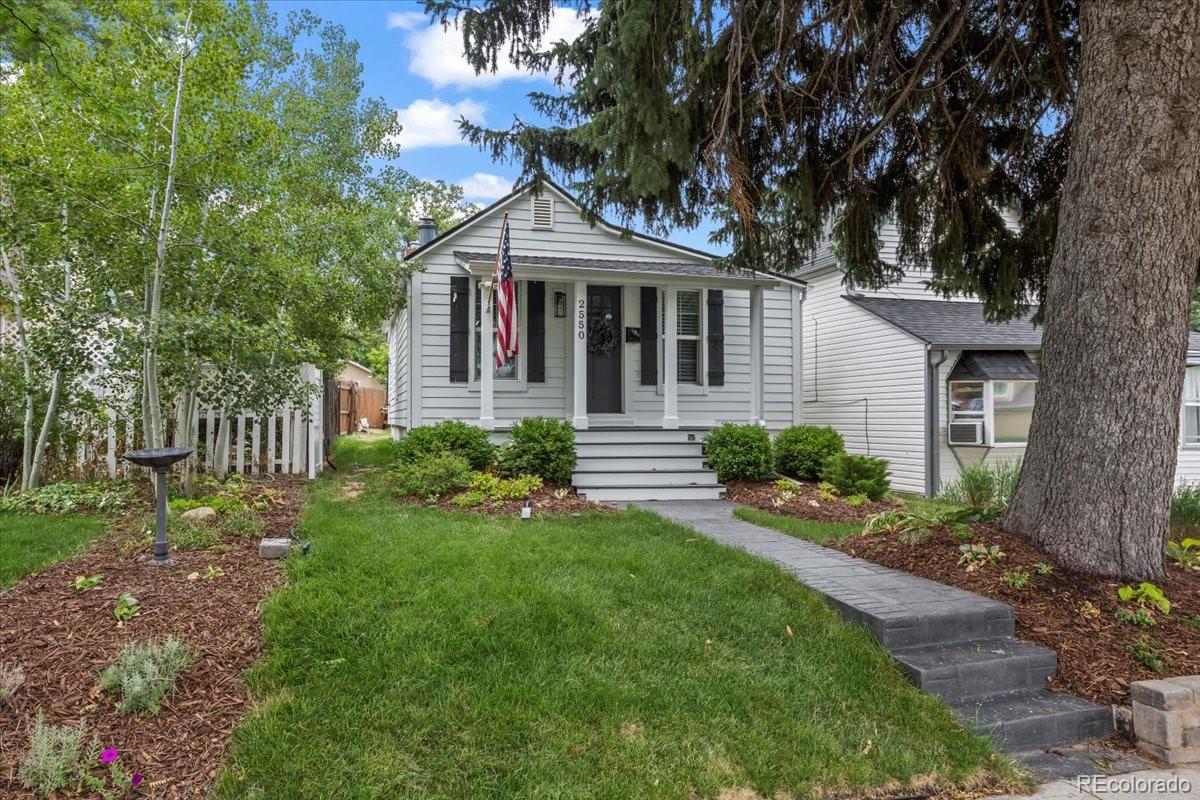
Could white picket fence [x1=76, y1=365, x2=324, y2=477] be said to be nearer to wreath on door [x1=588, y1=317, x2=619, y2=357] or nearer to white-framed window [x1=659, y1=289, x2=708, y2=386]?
wreath on door [x1=588, y1=317, x2=619, y2=357]

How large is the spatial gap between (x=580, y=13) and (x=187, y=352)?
15.0ft

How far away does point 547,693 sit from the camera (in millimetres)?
2914

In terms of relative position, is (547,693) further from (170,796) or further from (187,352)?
(187,352)

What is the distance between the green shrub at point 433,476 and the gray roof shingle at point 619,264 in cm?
318

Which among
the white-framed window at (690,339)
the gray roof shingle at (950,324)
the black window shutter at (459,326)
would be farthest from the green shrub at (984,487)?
the black window shutter at (459,326)

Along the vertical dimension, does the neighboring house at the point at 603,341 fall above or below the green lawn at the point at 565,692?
above

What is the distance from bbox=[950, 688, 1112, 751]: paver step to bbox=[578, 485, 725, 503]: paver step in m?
5.11

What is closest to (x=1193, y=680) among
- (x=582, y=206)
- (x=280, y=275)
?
(x=582, y=206)

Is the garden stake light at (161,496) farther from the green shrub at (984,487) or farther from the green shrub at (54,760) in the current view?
the green shrub at (984,487)

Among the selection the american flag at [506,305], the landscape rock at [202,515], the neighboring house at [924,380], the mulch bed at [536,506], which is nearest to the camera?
the landscape rock at [202,515]

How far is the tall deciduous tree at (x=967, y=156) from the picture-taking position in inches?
157

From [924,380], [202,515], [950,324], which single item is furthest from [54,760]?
[950,324]

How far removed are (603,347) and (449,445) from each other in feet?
10.6

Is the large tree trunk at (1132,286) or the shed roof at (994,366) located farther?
the shed roof at (994,366)
